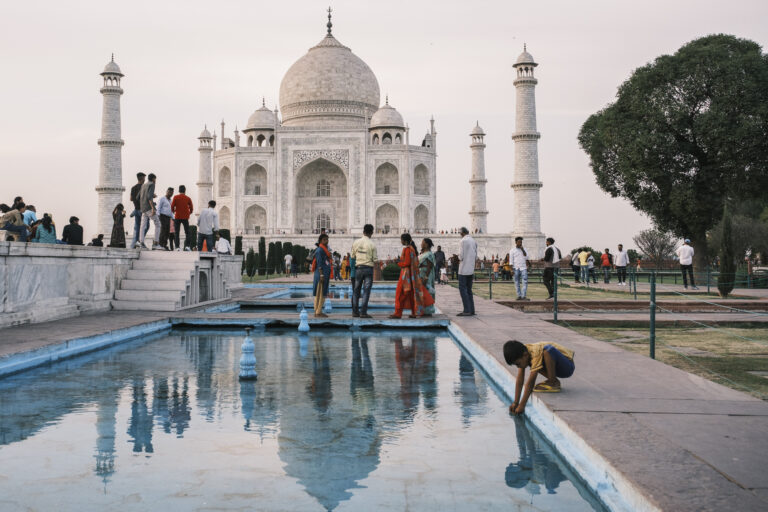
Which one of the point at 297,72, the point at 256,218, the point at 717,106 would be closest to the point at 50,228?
the point at 717,106

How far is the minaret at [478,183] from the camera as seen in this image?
3997 cm

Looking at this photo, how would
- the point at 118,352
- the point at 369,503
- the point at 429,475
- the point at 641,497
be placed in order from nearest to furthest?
1. the point at 641,497
2. the point at 369,503
3. the point at 429,475
4. the point at 118,352

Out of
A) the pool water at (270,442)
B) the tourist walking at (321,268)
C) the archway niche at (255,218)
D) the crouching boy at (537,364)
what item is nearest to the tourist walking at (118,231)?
the tourist walking at (321,268)

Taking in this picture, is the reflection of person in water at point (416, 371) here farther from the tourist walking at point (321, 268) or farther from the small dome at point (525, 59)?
the small dome at point (525, 59)

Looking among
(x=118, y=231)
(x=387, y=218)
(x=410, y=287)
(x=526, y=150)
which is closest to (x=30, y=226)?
(x=118, y=231)

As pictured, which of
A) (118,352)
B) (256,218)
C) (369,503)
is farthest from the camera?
(256,218)

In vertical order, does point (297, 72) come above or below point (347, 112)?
above

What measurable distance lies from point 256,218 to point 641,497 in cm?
4028

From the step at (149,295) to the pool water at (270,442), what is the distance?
3.92 meters

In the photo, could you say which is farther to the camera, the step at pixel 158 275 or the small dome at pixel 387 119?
the small dome at pixel 387 119

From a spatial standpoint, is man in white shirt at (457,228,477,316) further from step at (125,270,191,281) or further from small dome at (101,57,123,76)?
small dome at (101,57,123,76)

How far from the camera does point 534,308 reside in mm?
10766

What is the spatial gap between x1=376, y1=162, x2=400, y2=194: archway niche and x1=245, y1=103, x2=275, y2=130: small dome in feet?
24.8

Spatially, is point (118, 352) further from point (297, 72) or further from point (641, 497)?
point (297, 72)
